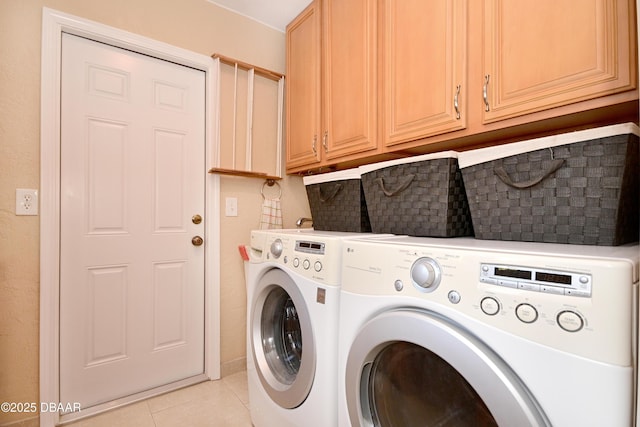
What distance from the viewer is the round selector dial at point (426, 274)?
76cm

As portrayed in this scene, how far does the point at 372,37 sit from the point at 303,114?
0.63 meters

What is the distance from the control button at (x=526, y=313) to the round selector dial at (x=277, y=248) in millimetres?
894

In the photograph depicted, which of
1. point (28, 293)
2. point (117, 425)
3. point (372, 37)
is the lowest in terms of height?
point (117, 425)

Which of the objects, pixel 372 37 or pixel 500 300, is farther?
pixel 372 37

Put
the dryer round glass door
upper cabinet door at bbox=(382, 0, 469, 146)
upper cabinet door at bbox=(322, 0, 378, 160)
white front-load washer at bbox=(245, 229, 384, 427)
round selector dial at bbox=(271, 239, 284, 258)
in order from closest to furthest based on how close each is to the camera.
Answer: the dryer round glass door, white front-load washer at bbox=(245, 229, 384, 427), upper cabinet door at bbox=(382, 0, 469, 146), round selector dial at bbox=(271, 239, 284, 258), upper cabinet door at bbox=(322, 0, 378, 160)

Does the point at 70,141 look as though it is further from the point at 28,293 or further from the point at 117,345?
the point at 117,345

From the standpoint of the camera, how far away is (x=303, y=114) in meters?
1.99

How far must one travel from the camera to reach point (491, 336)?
0.65 m

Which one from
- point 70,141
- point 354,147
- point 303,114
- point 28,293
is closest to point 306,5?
point 303,114

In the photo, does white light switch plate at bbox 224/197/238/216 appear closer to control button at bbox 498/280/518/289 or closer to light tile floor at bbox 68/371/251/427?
light tile floor at bbox 68/371/251/427

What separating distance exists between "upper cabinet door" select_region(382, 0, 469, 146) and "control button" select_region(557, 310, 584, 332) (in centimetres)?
84

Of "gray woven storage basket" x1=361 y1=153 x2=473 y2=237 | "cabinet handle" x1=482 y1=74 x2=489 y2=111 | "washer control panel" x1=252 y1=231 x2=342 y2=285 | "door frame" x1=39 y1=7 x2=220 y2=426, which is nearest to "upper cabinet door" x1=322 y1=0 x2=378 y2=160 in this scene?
"gray woven storage basket" x1=361 y1=153 x2=473 y2=237

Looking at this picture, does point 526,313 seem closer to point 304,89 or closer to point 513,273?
point 513,273

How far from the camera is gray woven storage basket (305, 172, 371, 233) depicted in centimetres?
154
